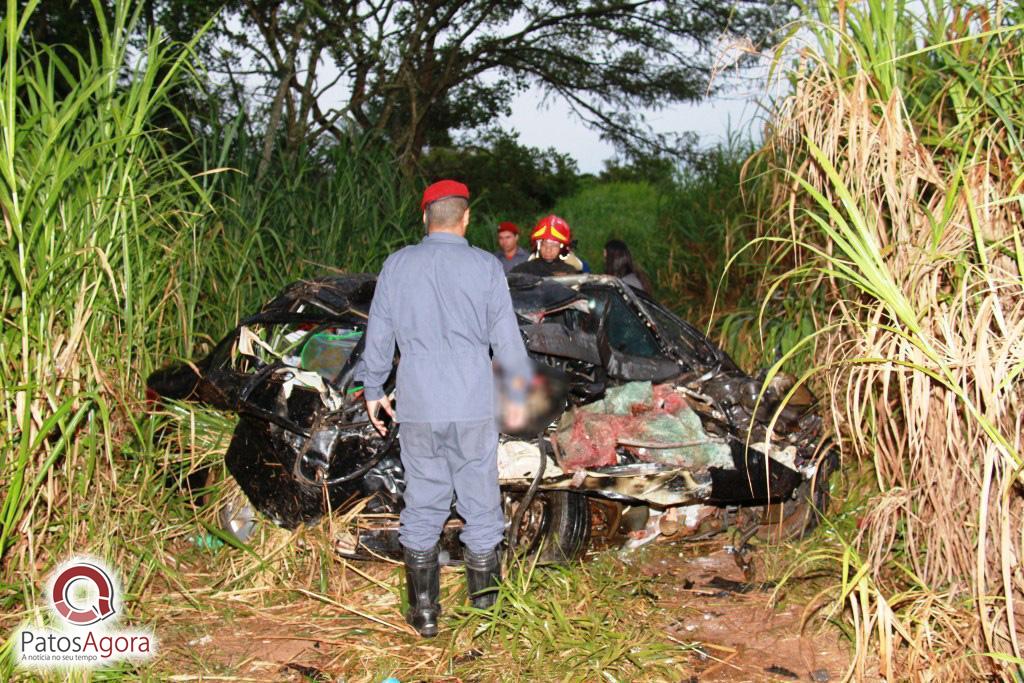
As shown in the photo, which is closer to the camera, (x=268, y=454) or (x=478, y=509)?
(x=478, y=509)

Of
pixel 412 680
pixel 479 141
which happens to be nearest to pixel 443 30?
pixel 479 141

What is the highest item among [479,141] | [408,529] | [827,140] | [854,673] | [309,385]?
[479,141]

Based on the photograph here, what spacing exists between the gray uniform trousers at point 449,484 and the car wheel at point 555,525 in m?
0.68

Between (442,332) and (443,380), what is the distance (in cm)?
20

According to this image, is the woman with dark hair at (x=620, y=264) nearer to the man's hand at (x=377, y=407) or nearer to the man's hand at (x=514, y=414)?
the man's hand at (x=514, y=414)

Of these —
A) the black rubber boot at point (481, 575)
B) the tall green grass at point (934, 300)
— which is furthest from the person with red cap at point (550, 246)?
the black rubber boot at point (481, 575)

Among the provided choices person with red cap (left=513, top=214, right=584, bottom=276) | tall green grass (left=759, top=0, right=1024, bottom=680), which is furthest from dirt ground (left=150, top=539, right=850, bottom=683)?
person with red cap (left=513, top=214, right=584, bottom=276)

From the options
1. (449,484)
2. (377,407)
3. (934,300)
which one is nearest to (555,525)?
(449,484)

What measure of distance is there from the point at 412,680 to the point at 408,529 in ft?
2.17

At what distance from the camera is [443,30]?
41.5 ft

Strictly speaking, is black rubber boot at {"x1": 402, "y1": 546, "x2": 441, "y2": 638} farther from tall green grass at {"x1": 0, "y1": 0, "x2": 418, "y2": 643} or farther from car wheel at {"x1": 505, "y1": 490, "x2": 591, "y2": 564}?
tall green grass at {"x1": 0, "y1": 0, "x2": 418, "y2": 643}

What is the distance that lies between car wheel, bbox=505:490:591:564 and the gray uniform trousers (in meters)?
0.68

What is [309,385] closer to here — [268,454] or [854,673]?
[268,454]

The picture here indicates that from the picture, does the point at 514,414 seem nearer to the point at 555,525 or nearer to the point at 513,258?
the point at 555,525
